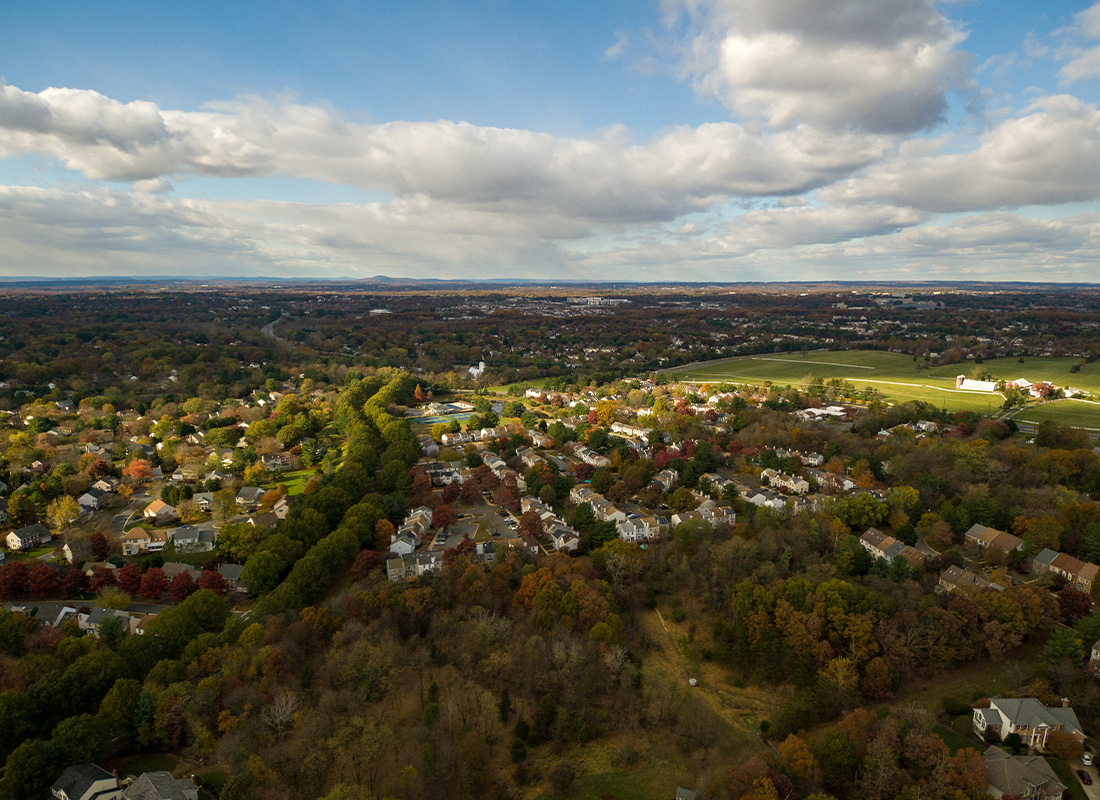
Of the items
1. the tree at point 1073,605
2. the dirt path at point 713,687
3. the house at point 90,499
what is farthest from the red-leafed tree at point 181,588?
the tree at point 1073,605

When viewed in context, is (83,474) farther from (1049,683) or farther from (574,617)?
(1049,683)

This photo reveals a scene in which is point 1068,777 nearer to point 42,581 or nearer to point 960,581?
point 960,581

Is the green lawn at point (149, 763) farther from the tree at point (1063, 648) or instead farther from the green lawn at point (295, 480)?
the tree at point (1063, 648)

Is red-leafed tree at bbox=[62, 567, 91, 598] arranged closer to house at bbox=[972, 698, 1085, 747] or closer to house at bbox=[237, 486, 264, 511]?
house at bbox=[237, 486, 264, 511]

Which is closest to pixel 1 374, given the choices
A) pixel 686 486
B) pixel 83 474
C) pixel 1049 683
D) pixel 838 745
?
pixel 83 474

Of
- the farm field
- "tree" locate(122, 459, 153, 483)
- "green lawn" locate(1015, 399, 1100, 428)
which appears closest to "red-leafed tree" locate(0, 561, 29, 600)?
"tree" locate(122, 459, 153, 483)

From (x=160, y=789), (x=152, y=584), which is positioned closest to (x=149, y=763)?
(x=160, y=789)
